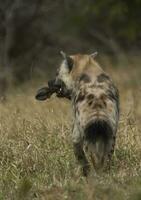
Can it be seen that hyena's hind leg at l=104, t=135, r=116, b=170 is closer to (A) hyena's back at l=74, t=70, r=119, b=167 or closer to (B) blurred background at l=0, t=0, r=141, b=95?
(A) hyena's back at l=74, t=70, r=119, b=167

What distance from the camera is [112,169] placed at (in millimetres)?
8195

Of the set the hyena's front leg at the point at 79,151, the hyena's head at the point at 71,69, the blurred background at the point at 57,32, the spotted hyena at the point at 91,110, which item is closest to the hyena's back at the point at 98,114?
the spotted hyena at the point at 91,110

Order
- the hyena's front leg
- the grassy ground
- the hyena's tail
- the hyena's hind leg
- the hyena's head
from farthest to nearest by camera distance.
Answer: the hyena's head, the hyena's front leg, the hyena's hind leg, the hyena's tail, the grassy ground

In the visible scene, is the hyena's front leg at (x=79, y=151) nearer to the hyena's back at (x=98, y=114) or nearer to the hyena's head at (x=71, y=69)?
the hyena's back at (x=98, y=114)

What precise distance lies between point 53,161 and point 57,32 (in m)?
15.2

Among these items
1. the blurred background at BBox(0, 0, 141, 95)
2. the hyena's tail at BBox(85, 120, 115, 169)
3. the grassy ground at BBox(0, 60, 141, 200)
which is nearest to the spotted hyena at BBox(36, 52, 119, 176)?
the hyena's tail at BBox(85, 120, 115, 169)

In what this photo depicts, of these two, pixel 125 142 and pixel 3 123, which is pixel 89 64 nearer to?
pixel 125 142

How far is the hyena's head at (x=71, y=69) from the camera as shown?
8438 millimetres

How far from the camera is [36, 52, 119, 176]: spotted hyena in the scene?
7.57 meters

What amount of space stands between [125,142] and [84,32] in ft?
51.7

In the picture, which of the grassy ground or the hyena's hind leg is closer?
the grassy ground

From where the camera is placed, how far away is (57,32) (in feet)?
77.6

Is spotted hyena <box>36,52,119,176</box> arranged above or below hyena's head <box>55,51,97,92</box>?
below

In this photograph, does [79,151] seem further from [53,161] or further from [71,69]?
[71,69]
